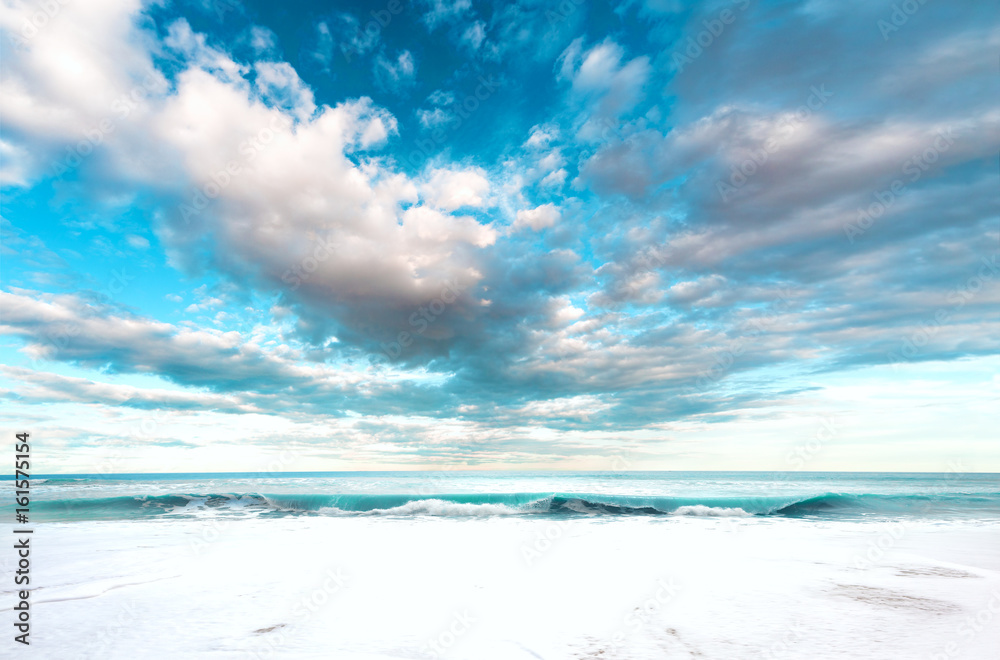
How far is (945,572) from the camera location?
1041 cm

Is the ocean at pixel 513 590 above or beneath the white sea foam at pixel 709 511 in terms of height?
above

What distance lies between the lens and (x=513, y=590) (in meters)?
8.80

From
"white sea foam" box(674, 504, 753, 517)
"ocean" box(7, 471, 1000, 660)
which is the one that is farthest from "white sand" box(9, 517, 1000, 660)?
"white sea foam" box(674, 504, 753, 517)

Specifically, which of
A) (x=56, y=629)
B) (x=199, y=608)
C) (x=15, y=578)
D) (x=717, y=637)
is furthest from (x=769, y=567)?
(x=15, y=578)

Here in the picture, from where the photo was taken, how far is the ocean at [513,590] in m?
6.17

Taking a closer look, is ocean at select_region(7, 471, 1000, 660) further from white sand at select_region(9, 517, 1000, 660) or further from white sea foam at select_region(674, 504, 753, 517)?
white sea foam at select_region(674, 504, 753, 517)

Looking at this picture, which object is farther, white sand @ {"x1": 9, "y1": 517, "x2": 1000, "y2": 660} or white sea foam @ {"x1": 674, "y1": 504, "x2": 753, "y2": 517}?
white sea foam @ {"x1": 674, "y1": 504, "x2": 753, "y2": 517}

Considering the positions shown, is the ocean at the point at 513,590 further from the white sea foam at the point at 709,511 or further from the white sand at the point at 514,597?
the white sea foam at the point at 709,511

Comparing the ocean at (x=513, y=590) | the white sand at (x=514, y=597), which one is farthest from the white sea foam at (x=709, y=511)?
the white sand at (x=514, y=597)

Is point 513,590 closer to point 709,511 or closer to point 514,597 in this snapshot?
point 514,597

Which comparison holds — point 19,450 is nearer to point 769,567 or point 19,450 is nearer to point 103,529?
point 103,529

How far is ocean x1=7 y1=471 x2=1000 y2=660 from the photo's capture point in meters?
6.17

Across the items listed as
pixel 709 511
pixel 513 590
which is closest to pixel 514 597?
pixel 513 590

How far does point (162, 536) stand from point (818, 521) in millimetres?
28117
